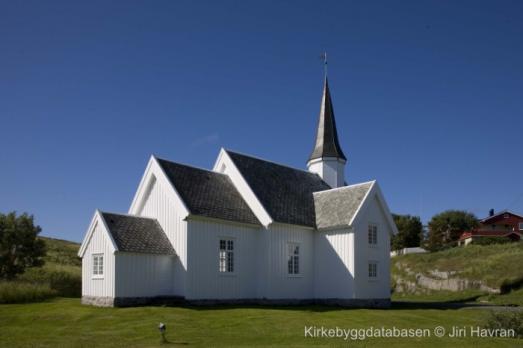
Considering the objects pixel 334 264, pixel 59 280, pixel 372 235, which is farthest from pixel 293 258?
pixel 59 280

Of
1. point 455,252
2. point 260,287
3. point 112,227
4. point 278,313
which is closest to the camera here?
point 278,313

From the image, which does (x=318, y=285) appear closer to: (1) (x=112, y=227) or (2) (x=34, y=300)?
(1) (x=112, y=227)

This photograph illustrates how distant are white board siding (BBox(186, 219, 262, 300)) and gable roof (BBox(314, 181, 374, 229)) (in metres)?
4.52

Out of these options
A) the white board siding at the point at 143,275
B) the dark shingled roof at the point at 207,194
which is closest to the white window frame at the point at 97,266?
the white board siding at the point at 143,275

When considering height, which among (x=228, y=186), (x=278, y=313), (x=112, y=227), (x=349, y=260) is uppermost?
(x=228, y=186)

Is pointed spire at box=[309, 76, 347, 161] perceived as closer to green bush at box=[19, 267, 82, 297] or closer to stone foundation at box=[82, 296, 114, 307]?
green bush at box=[19, 267, 82, 297]

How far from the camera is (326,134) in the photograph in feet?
130

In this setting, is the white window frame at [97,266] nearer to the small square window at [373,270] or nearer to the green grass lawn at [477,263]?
the small square window at [373,270]

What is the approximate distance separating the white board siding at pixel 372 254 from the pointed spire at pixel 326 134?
8.09 m

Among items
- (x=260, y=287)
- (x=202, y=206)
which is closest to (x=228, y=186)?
(x=202, y=206)

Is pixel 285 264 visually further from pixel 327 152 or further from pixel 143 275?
pixel 327 152

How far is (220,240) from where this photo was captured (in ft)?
88.6

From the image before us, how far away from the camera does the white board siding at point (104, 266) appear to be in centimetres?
2404

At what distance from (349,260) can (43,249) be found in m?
20.3
